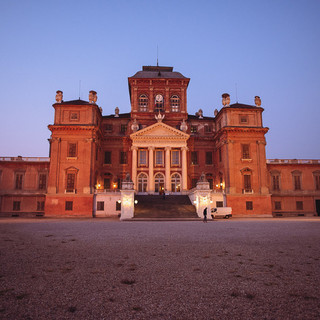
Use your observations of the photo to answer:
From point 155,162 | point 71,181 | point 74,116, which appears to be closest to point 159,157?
point 155,162

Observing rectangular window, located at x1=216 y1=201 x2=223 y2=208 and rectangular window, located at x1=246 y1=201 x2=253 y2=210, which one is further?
rectangular window, located at x1=246 y1=201 x2=253 y2=210

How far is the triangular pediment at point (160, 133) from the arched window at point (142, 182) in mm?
6346

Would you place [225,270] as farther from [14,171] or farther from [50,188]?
[14,171]

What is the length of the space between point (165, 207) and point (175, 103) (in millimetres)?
21990

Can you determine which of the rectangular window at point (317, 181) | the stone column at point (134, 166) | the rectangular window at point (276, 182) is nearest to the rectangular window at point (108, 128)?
the stone column at point (134, 166)

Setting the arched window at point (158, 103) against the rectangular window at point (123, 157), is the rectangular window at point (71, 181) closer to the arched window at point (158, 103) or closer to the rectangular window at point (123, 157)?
the rectangular window at point (123, 157)

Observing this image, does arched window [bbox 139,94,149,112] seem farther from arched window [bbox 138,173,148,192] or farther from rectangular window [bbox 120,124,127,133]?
arched window [bbox 138,173,148,192]

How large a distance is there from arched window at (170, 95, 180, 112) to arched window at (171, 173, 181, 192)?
12.1 meters

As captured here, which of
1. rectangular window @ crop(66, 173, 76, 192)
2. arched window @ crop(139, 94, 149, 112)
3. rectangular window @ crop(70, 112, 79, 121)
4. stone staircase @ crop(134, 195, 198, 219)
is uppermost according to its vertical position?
arched window @ crop(139, 94, 149, 112)

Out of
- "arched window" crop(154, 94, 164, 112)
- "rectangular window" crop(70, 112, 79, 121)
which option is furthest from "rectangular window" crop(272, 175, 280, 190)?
"rectangular window" crop(70, 112, 79, 121)

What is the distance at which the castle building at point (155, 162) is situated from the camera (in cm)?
3791

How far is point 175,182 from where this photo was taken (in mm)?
43969

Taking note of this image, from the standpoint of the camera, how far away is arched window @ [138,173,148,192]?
43.5m

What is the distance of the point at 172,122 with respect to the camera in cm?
4675
